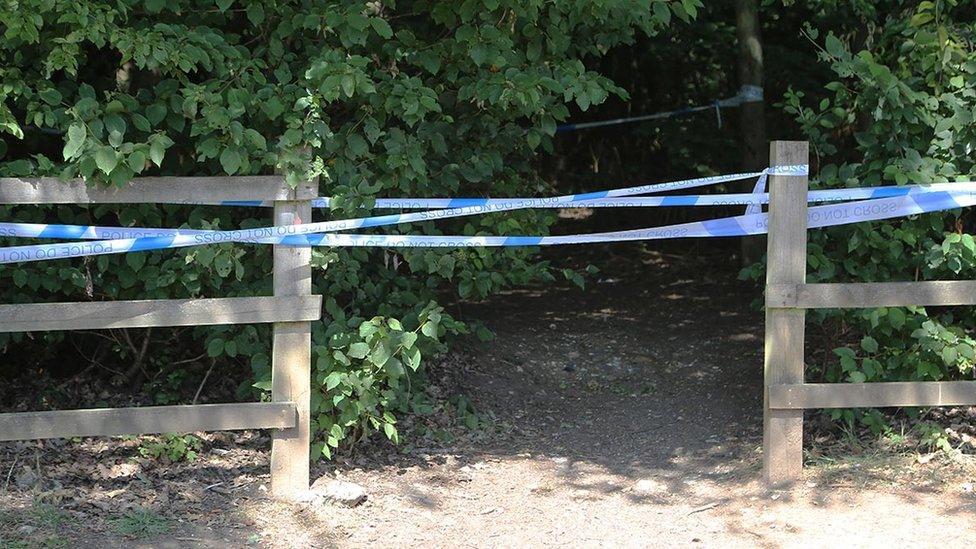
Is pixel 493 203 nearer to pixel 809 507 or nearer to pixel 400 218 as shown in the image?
pixel 400 218

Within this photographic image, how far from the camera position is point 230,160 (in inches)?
189

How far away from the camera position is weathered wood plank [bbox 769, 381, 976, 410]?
510cm

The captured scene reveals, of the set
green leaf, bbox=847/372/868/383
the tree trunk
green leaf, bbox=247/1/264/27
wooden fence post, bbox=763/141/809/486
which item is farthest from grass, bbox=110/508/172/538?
the tree trunk

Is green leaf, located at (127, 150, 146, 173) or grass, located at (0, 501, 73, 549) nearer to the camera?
grass, located at (0, 501, 73, 549)

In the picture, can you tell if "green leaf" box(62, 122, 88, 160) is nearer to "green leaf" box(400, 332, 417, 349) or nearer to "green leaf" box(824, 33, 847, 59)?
"green leaf" box(400, 332, 417, 349)

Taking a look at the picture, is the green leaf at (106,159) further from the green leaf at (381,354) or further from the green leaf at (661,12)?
the green leaf at (661,12)

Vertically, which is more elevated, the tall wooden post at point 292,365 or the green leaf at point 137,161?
the green leaf at point 137,161

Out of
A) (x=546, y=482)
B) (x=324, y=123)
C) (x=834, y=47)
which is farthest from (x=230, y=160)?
(x=834, y=47)

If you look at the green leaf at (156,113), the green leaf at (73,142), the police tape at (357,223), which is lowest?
the police tape at (357,223)

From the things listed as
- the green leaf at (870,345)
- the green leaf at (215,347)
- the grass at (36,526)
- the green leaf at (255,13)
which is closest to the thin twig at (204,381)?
the green leaf at (215,347)

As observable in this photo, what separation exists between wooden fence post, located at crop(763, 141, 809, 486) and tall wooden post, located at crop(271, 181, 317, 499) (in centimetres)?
213

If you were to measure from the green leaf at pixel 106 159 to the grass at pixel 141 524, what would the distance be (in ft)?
4.85

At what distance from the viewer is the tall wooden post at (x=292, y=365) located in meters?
4.94

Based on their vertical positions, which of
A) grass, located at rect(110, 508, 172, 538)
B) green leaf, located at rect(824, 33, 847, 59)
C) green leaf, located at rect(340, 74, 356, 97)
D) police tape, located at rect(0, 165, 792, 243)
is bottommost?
grass, located at rect(110, 508, 172, 538)
